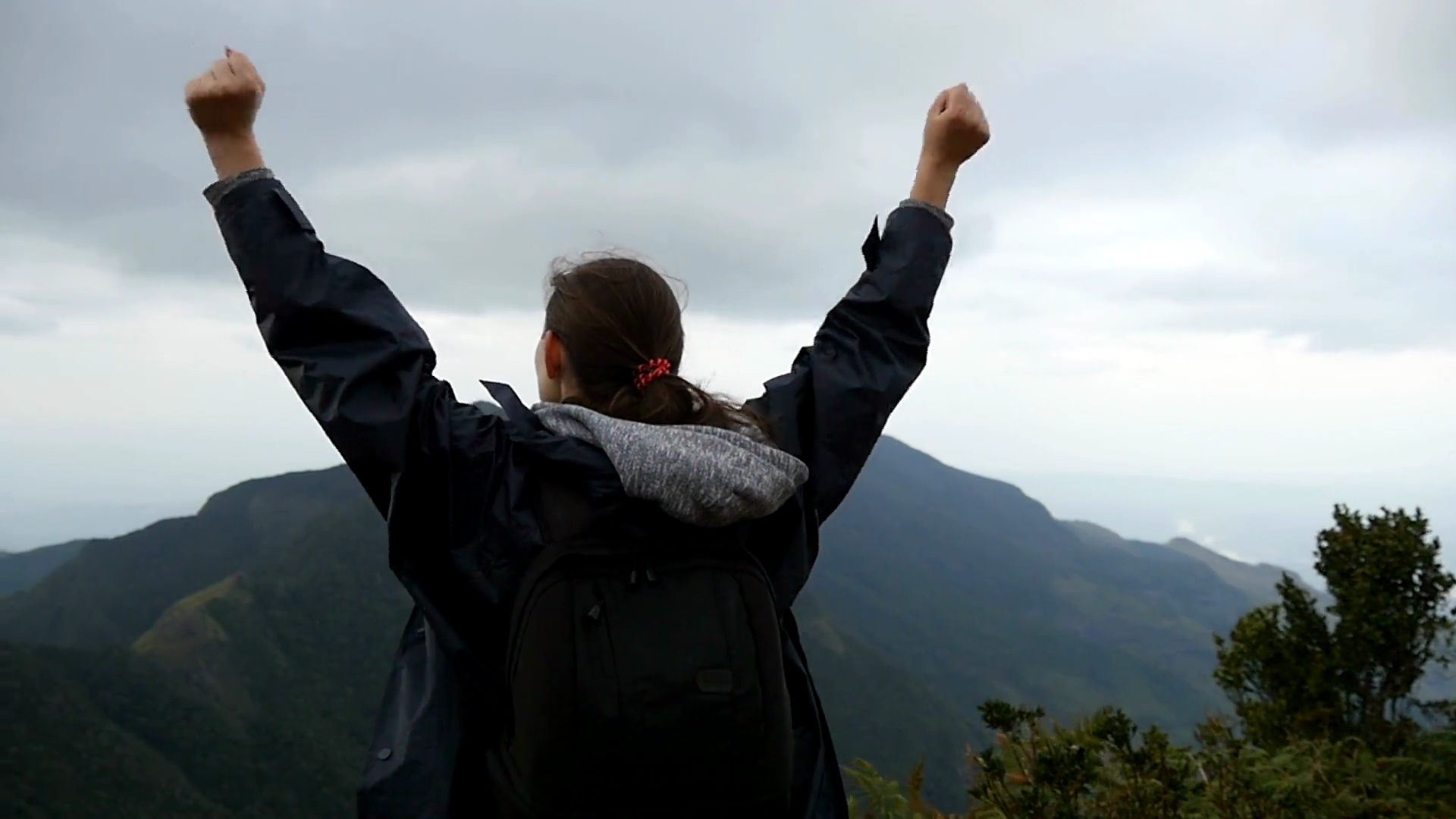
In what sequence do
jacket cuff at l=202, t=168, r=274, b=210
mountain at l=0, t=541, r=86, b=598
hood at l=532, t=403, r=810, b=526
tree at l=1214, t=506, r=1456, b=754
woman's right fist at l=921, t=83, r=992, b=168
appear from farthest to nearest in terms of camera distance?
1. mountain at l=0, t=541, r=86, b=598
2. tree at l=1214, t=506, r=1456, b=754
3. woman's right fist at l=921, t=83, r=992, b=168
4. jacket cuff at l=202, t=168, r=274, b=210
5. hood at l=532, t=403, r=810, b=526

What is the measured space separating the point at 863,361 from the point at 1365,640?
987cm

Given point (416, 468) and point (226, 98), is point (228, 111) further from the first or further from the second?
point (416, 468)

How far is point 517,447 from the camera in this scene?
2039 millimetres

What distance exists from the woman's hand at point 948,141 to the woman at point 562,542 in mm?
731

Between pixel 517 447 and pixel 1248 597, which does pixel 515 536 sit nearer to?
pixel 517 447

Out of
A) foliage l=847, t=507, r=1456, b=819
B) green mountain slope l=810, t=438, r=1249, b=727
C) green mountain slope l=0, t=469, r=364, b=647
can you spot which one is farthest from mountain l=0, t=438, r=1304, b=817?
foliage l=847, t=507, r=1456, b=819

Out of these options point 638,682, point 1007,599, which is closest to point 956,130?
point 638,682

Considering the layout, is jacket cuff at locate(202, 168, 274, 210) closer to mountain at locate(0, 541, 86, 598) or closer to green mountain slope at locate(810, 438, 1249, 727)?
green mountain slope at locate(810, 438, 1249, 727)

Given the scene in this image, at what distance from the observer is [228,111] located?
213cm

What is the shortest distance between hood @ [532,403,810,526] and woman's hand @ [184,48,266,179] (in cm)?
78

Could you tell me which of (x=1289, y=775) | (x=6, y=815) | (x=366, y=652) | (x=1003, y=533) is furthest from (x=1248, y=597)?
(x=1289, y=775)

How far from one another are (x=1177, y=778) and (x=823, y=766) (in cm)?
226

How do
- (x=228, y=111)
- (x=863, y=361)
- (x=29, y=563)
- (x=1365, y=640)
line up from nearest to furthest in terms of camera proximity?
(x=228, y=111), (x=863, y=361), (x=1365, y=640), (x=29, y=563)

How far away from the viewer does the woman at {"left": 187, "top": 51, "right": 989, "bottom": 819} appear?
6.14ft
